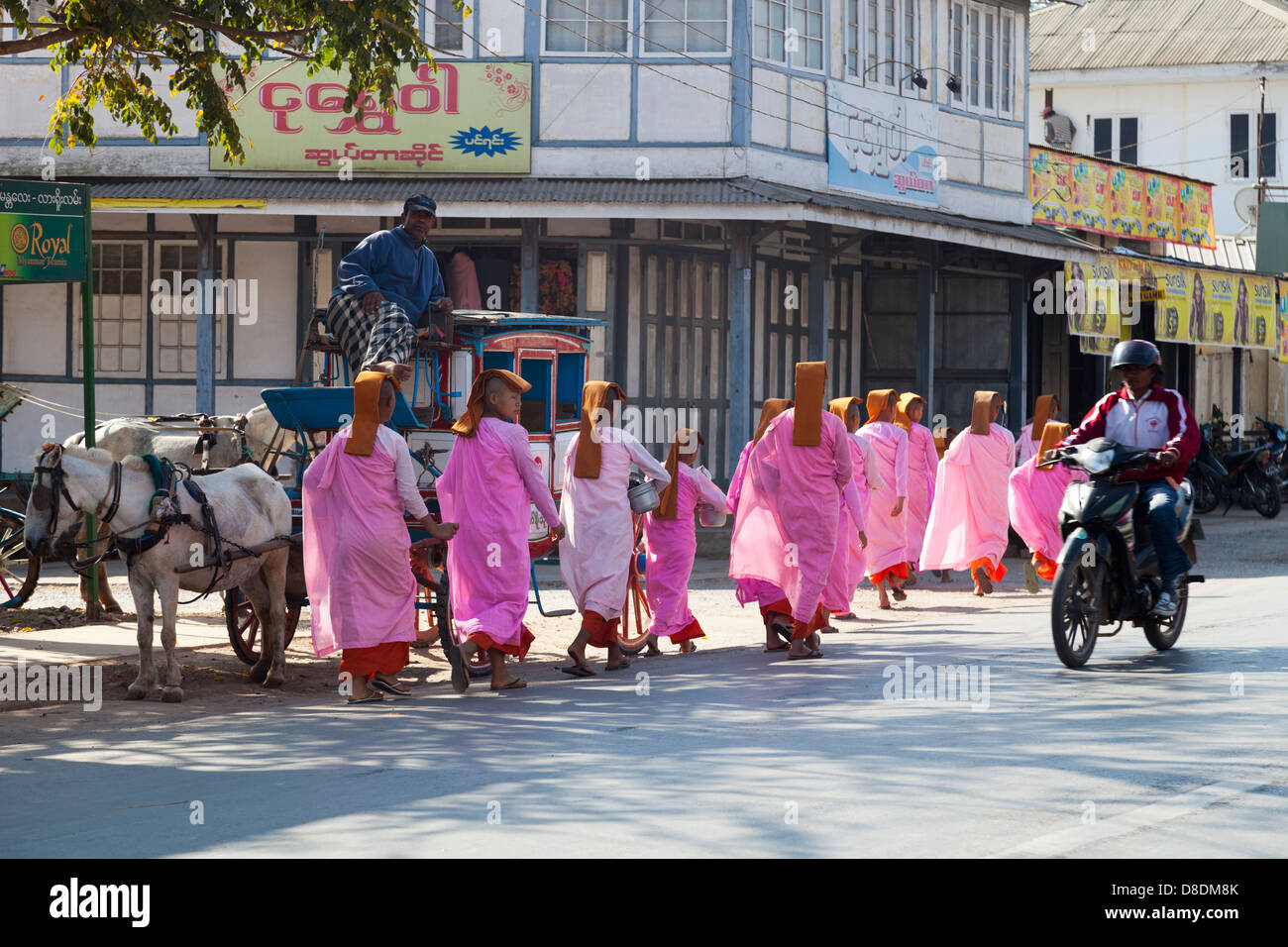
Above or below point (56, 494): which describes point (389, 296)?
above

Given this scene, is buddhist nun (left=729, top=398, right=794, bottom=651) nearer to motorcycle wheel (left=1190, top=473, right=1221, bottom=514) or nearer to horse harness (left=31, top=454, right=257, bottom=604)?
horse harness (left=31, top=454, right=257, bottom=604)

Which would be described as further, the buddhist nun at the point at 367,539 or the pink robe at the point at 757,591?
the pink robe at the point at 757,591

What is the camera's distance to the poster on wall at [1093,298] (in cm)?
2297

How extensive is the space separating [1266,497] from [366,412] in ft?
67.0

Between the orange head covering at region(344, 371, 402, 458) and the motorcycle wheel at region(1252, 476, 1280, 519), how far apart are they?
20261mm

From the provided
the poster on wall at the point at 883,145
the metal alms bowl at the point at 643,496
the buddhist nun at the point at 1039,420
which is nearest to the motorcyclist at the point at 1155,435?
the metal alms bowl at the point at 643,496

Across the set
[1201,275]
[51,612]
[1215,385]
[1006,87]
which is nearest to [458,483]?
[51,612]

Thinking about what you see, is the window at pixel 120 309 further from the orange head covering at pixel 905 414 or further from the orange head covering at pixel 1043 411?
the orange head covering at pixel 1043 411

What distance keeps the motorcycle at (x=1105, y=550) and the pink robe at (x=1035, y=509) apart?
4.73m

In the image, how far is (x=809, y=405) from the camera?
11000 millimetres

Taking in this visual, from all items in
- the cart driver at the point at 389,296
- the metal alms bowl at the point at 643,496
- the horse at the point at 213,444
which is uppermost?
the cart driver at the point at 389,296

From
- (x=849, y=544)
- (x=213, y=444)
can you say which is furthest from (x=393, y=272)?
(x=849, y=544)

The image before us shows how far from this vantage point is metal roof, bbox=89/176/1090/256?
1775 centimetres

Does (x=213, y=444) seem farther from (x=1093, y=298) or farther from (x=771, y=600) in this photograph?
(x=1093, y=298)
